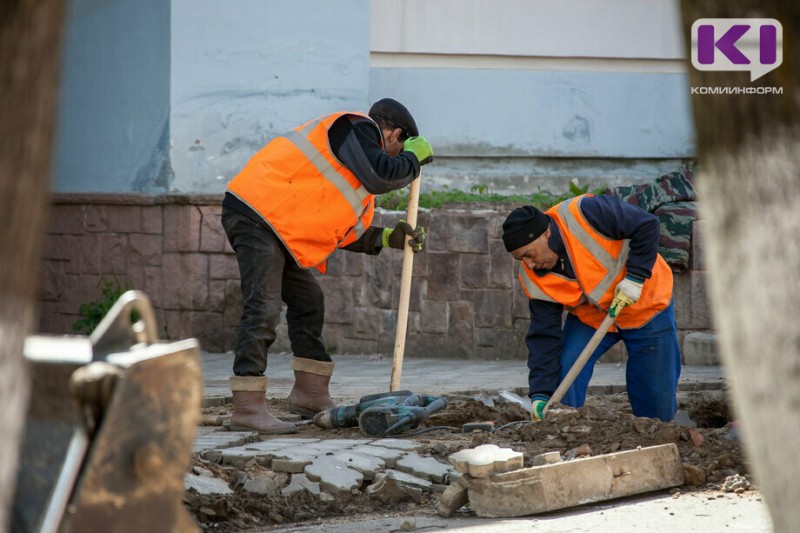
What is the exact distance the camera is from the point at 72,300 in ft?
37.1

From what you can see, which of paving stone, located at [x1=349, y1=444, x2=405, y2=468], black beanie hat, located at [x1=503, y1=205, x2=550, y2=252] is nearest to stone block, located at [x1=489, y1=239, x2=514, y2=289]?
black beanie hat, located at [x1=503, y1=205, x2=550, y2=252]

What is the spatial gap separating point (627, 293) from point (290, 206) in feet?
6.38

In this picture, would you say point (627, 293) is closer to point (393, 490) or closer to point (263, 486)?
point (393, 490)

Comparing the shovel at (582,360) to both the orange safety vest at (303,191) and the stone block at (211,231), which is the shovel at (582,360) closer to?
the orange safety vest at (303,191)

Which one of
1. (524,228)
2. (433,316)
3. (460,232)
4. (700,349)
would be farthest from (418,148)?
(700,349)

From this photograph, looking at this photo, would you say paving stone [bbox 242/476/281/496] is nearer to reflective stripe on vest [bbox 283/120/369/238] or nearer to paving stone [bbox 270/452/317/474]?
paving stone [bbox 270/452/317/474]

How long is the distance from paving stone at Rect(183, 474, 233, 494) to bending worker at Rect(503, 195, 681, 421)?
77.9 inches

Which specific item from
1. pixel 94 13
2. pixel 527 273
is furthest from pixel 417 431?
pixel 94 13

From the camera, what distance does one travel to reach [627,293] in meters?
5.91

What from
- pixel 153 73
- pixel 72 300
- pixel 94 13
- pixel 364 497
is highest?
pixel 94 13

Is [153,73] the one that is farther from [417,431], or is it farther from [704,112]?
[704,112]

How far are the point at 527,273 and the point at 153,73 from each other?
20.4 feet

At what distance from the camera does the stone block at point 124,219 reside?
35.8ft

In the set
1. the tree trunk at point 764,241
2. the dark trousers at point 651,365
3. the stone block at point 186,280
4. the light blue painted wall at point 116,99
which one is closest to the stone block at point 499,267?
the stone block at point 186,280
